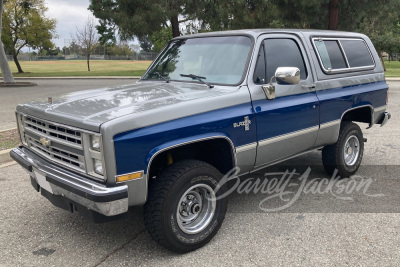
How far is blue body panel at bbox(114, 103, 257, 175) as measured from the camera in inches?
112

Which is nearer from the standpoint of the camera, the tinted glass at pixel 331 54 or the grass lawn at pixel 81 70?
the tinted glass at pixel 331 54

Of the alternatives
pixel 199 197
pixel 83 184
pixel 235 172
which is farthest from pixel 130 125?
pixel 235 172

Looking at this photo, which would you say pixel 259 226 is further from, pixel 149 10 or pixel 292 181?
pixel 149 10

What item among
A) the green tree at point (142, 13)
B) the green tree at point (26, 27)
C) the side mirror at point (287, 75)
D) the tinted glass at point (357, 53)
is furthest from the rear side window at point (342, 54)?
the green tree at point (26, 27)

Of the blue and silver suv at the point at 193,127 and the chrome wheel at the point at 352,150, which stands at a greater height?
the blue and silver suv at the point at 193,127

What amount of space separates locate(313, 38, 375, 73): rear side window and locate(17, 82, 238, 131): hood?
168 cm

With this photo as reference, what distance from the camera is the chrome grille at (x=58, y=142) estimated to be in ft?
9.87

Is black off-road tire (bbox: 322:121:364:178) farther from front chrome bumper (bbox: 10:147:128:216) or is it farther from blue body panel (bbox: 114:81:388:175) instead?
front chrome bumper (bbox: 10:147:128:216)

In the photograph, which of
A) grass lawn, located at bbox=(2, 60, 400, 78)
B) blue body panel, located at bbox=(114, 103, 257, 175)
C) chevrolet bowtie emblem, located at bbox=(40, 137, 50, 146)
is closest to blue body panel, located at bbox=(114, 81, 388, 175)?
blue body panel, located at bbox=(114, 103, 257, 175)

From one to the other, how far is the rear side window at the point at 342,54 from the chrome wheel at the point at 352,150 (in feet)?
3.23

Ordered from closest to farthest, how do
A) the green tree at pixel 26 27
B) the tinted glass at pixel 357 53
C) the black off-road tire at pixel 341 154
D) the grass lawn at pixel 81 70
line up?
the black off-road tire at pixel 341 154, the tinted glass at pixel 357 53, the grass lawn at pixel 81 70, the green tree at pixel 26 27

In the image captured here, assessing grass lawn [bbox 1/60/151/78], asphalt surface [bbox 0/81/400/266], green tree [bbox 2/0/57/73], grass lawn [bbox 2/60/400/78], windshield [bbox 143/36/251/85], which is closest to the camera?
asphalt surface [bbox 0/81/400/266]

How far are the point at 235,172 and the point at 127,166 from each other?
1243 mm

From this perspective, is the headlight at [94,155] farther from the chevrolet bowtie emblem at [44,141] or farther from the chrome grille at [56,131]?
the chevrolet bowtie emblem at [44,141]
